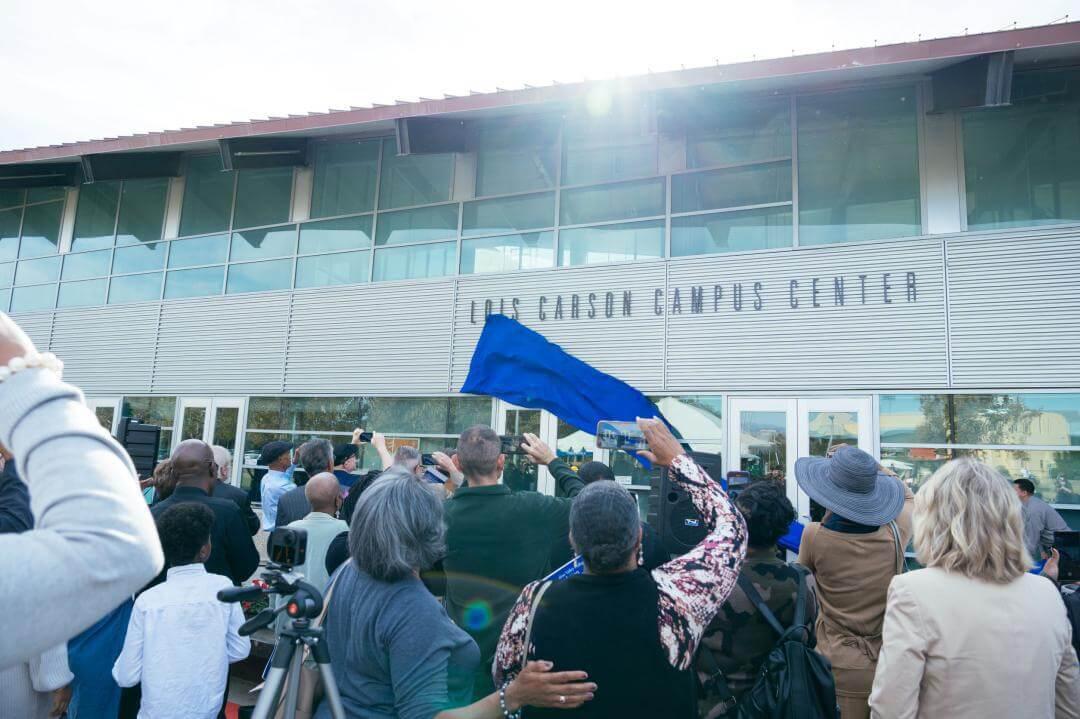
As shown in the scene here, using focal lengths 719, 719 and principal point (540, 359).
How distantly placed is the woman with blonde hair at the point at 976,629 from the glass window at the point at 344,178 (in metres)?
10.9

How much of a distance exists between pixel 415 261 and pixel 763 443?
6.08 m

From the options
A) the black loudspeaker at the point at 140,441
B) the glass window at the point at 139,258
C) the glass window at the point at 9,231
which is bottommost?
the black loudspeaker at the point at 140,441

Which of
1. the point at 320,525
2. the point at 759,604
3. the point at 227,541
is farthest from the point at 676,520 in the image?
the point at 227,541

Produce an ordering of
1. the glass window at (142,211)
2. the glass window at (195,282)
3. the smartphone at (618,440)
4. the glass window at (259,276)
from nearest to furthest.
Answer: the smartphone at (618,440), the glass window at (259,276), the glass window at (195,282), the glass window at (142,211)

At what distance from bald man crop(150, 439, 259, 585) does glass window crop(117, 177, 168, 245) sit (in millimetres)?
10819

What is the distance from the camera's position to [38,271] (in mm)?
15219

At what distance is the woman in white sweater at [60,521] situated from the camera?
0.88 metres

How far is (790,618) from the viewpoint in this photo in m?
2.94

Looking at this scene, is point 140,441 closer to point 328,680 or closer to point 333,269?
point 333,269

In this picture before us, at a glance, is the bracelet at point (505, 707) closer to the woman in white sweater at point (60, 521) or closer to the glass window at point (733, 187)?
the woman in white sweater at point (60, 521)

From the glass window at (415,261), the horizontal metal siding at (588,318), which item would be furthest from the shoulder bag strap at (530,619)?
the glass window at (415,261)

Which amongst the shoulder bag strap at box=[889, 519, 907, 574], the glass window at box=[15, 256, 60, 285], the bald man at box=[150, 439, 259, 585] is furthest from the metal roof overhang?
the bald man at box=[150, 439, 259, 585]

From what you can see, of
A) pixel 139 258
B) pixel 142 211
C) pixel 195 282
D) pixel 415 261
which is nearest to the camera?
pixel 415 261

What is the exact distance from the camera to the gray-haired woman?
229 centimetres
